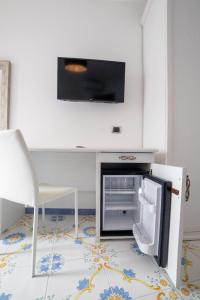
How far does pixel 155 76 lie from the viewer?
1.67m

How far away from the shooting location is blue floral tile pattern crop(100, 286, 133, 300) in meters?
0.87

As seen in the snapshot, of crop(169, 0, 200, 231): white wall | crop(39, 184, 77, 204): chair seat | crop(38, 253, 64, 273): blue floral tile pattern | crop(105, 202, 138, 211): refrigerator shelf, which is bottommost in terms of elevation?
crop(38, 253, 64, 273): blue floral tile pattern

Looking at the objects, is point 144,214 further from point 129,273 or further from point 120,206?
point 129,273

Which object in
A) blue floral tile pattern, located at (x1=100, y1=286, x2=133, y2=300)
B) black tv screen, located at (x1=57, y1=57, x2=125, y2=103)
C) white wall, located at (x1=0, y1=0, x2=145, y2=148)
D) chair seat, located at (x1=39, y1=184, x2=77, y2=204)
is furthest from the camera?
white wall, located at (x1=0, y1=0, x2=145, y2=148)

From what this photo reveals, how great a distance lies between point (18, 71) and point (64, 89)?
63 centimetres

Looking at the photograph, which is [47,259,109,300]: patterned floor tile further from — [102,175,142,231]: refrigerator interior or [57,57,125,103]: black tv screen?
[57,57,125,103]: black tv screen

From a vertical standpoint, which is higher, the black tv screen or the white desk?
the black tv screen

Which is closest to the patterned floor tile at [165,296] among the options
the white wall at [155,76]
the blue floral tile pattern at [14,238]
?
the white wall at [155,76]

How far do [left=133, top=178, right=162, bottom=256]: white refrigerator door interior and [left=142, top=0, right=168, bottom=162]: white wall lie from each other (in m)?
0.38

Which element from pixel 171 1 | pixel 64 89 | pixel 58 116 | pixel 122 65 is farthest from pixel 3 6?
pixel 171 1

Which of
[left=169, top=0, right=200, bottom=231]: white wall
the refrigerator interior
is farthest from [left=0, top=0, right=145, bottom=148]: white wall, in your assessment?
[left=169, top=0, right=200, bottom=231]: white wall

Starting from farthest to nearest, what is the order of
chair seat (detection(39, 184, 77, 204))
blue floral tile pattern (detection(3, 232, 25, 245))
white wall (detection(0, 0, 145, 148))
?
1. white wall (detection(0, 0, 145, 148))
2. blue floral tile pattern (detection(3, 232, 25, 245))
3. chair seat (detection(39, 184, 77, 204))

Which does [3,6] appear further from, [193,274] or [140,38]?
[193,274]

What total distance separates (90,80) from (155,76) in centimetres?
70
